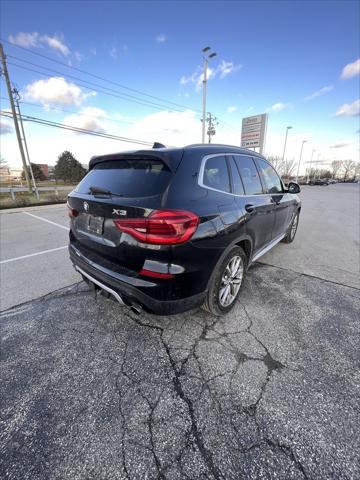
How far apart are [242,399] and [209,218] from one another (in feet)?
4.75

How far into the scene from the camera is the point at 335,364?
6.63ft

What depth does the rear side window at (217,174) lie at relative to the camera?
85.9 inches

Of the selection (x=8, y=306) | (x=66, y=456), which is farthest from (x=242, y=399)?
(x=8, y=306)

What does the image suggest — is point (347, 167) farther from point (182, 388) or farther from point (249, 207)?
point (182, 388)

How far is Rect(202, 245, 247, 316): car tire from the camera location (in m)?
2.32

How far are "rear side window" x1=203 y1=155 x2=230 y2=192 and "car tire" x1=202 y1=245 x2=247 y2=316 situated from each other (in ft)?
2.29

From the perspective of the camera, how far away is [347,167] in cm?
10819

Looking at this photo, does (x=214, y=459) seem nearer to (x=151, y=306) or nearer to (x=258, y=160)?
(x=151, y=306)

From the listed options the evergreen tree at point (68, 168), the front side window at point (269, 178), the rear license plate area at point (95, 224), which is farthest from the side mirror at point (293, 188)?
the evergreen tree at point (68, 168)

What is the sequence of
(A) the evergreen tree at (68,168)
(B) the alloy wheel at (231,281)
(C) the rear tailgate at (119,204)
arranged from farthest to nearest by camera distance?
(A) the evergreen tree at (68,168) → (B) the alloy wheel at (231,281) → (C) the rear tailgate at (119,204)

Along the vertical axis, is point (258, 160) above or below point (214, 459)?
above

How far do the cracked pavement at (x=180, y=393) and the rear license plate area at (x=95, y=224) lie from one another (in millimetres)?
1071

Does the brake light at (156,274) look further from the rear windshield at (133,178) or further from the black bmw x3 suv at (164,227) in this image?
the rear windshield at (133,178)

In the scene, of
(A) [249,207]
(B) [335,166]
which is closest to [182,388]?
(A) [249,207]
